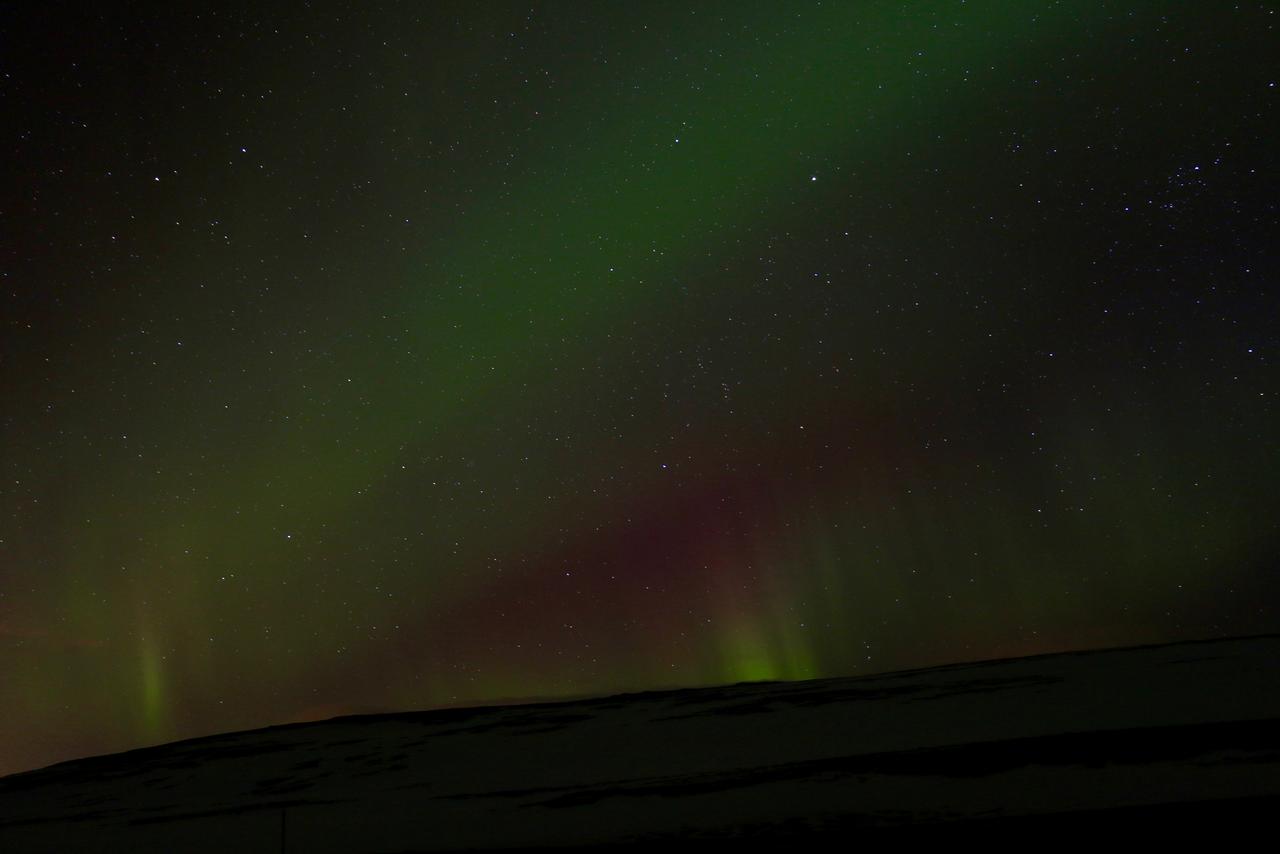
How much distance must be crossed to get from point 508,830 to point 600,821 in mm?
277

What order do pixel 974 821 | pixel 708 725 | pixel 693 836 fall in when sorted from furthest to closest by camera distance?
pixel 708 725, pixel 693 836, pixel 974 821

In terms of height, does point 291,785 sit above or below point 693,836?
above

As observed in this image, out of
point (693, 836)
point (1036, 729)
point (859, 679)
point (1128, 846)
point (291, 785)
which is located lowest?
point (1128, 846)

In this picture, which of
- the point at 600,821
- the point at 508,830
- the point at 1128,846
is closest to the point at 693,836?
the point at 600,821

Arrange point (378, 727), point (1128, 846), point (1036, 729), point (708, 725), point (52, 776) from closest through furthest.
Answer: point (1128, 846) → point (1036, 729) → point (708, 725) → point (52, 776) → point (378, 727)

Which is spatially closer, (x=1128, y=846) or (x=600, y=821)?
(x=1128, y=846)

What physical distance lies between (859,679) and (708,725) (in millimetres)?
1492

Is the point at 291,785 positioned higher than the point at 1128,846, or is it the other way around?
the point at 291,785

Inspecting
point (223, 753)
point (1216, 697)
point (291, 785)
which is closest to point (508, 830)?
point (291, 785)

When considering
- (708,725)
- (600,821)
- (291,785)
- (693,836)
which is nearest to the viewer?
(693,836)

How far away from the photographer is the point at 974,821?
172 centimetres

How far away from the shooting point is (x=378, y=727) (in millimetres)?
4809

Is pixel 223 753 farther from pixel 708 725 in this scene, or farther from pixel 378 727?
pixel 708 725

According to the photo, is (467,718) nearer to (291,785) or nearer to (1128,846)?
(291,785)
